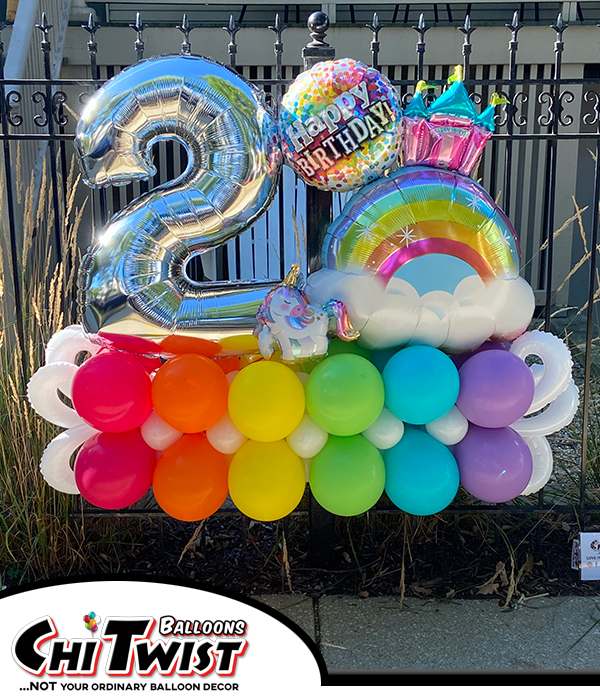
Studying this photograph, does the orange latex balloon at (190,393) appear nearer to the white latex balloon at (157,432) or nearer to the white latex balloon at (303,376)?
the white latex balloon at (157,432)

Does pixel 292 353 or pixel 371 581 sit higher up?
pixel 292 353

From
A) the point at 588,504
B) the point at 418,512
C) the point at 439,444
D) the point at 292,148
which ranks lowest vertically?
the point at 588,504

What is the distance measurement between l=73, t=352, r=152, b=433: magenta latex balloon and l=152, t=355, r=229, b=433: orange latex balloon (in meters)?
0.05

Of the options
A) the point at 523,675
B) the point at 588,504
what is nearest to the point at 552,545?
the point at 588,504

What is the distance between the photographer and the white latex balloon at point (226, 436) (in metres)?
2.08

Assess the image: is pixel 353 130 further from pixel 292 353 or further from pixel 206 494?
pixel 206 494

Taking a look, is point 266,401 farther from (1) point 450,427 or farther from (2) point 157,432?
(1) point 450,427

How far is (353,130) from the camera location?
76.5 inches

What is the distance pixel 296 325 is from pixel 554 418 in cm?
91

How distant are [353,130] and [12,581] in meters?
2.18

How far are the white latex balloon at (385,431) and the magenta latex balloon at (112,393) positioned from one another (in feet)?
2.27

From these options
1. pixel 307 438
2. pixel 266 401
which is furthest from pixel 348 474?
pixel 266 401

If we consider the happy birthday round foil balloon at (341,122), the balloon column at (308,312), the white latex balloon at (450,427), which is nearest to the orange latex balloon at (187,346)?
the balloon column at (308,312)

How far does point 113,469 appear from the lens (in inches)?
80.5
